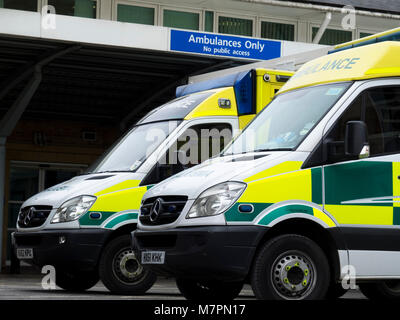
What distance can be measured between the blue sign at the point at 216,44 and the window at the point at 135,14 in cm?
608

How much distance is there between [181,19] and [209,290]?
16210 millimetres

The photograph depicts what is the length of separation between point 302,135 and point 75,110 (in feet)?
56.5

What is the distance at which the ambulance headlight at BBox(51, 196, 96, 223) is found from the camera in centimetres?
1217

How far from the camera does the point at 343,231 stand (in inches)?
361

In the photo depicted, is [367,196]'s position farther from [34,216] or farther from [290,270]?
[34,216]

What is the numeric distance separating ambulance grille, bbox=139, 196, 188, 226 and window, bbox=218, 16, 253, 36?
676 inches

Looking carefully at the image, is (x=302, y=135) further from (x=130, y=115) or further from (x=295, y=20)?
(x=295, y=20)

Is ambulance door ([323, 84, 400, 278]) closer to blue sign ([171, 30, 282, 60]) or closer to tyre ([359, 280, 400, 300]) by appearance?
tyre ([359, 280, 400, 300])

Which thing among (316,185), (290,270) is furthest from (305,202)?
(290,270)

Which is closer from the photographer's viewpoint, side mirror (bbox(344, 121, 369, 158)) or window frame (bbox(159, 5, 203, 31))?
side mirror (bbox(344, 121, 369, 158))

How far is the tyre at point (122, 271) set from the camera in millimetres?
12219

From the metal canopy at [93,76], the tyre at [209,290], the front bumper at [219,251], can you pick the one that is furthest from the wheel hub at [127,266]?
the metal canopy at [93,76]

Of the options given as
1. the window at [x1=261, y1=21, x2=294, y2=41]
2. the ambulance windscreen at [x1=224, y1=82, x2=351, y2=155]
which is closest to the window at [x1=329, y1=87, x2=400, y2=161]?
the ambulance windscreen at [x1=224, y1=82, x2=351, y2=155]

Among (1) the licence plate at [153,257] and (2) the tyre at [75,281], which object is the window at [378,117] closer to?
(1) the licence plate at [153,257]
